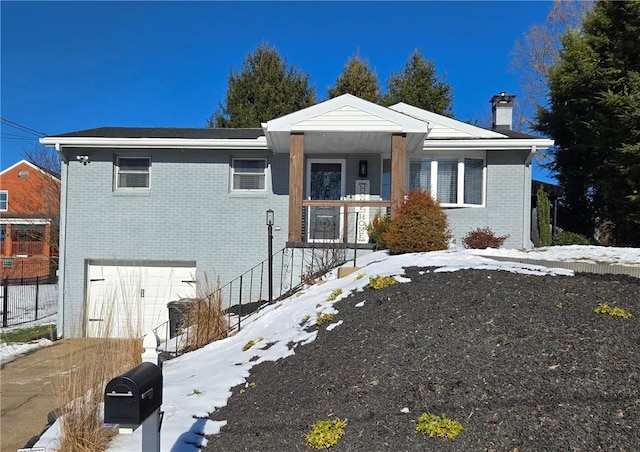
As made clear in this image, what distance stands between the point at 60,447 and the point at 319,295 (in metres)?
4.02

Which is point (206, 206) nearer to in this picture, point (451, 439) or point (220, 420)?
point (220, 420)

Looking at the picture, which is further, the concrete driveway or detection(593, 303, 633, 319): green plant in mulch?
the concrete driveway

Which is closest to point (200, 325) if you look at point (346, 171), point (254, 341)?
point (254, 341)

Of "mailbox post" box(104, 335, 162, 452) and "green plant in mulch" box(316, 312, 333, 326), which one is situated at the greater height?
"mailbox post" box(104, 335, 162, 452)

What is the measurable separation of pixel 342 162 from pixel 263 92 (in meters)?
13.4

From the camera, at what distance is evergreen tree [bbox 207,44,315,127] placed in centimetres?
2331

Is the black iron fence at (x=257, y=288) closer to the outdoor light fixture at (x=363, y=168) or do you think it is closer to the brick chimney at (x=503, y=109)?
the outdoor light fixture at (x=363, y=168)

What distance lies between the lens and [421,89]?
23125 mm

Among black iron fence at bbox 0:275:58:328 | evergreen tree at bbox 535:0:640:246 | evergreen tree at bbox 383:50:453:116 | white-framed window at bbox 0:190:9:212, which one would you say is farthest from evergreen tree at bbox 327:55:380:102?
white-framed window at bbox 0:190:9:212

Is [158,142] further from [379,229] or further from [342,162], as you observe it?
[379,229]

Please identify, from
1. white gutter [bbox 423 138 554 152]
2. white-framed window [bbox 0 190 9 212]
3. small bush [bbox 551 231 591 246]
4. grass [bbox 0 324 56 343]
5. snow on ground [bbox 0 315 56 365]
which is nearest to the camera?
snow on ground [bbox 0 315 56 365]

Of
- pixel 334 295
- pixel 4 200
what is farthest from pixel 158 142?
pixel 4 200

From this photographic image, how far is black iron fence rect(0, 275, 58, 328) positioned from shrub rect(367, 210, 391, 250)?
10.3m

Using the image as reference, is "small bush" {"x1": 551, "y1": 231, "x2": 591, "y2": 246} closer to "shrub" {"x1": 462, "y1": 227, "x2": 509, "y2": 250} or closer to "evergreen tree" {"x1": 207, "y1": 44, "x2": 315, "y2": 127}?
"shrub" {"x1": 462, "y1": 227, "x2": 509, "y2": 250}
